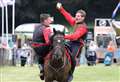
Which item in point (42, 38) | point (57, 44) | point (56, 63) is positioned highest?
point (42, 38)

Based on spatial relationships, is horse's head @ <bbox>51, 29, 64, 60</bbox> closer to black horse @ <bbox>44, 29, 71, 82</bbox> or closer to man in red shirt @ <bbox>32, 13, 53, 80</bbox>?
black horse @ <bbox>44, 29, 71, 82</bbox>

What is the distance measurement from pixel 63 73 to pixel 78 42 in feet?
Result: 3.10

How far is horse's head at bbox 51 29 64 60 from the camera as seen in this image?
47.3ft

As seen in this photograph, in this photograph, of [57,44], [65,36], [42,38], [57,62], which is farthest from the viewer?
[42,38]

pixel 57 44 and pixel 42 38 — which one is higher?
pixel 42 38

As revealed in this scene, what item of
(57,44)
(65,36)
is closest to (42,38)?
(65,36)

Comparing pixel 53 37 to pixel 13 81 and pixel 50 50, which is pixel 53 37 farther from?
pixel 13 81

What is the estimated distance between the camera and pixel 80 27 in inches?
603

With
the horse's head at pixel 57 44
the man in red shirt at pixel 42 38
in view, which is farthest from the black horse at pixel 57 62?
the man in red shirt at pixel 42 38

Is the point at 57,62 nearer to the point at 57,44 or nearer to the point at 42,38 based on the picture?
the point at 57,44

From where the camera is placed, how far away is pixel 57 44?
14.5 meters

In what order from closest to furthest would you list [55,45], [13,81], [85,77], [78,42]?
[55,45]
[78,42]
[13,81]
[85,77]

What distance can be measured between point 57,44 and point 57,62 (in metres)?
0.44

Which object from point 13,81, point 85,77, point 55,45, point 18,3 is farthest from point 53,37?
point 18,3
